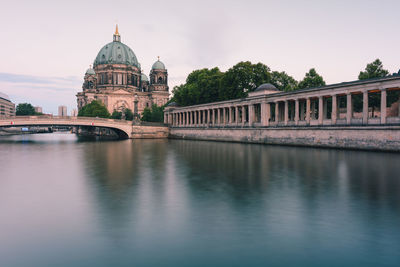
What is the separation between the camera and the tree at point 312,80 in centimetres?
5781

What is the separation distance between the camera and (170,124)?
255 feet

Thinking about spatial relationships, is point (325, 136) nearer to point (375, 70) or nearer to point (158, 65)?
point (375, 70)

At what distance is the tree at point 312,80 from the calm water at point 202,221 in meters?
45.9

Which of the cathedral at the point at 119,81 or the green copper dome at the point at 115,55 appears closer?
the cathedral at the point at 119,81

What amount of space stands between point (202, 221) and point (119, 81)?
13851 cm

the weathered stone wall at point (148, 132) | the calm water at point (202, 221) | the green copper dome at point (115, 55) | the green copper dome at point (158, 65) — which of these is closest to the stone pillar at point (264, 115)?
the calm water at point (202, 221)

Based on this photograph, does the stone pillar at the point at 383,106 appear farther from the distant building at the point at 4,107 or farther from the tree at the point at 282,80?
the distant building at the point at 4,107

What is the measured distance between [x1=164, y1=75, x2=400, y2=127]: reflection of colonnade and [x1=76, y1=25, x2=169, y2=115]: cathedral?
213ft

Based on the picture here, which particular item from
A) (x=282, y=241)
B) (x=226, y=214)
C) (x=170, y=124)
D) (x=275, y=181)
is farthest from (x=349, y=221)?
(x=170, y=124)

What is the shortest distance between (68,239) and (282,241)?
17.6 ft

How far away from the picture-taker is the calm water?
6406mm

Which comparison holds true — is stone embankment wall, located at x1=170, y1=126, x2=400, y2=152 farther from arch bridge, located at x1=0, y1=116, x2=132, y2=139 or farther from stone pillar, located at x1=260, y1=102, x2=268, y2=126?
arch bridge, located at x1=0, y1=116, x2=132, y2=139

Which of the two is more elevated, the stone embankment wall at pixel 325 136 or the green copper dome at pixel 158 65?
the green copper dome at pixel 158 65

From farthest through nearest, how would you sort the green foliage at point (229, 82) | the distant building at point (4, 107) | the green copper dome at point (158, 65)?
1. the distant building at point (4, 107)
2. the green copper dome at point (158, 65)
3. the green foliage at point (229, 82)
